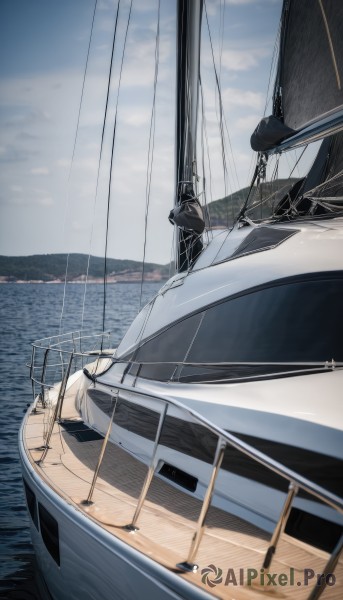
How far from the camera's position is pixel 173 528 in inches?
137

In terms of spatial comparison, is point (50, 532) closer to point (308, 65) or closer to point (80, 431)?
point (80, 431)

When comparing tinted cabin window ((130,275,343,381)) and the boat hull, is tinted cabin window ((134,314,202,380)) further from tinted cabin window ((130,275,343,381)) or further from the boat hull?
the boat hull

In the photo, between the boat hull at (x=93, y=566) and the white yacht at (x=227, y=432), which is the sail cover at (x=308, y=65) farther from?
the boat hull at (x=93, y=566)

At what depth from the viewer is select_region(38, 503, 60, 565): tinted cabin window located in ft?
13.7

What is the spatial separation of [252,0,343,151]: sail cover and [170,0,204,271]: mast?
4.49 ft

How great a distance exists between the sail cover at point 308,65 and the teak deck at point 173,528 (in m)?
3.38

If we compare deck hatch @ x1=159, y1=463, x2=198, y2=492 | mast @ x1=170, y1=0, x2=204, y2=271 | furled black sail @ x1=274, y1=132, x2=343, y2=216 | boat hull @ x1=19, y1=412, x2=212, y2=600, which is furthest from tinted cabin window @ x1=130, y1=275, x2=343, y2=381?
mast @ x1=170, y1=0, x2=204, y2=271

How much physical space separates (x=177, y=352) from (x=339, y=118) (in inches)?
94.5

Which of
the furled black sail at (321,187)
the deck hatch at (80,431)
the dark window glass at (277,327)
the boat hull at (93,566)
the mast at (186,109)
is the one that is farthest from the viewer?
the mast at (186,109)

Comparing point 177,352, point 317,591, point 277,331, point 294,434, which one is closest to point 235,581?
point 317,591

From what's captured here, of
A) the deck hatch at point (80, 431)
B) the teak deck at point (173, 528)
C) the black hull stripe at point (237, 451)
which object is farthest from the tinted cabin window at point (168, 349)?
the deck hatch at point (80, 431)

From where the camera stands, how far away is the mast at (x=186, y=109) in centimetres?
748

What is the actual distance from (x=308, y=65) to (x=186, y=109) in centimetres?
223

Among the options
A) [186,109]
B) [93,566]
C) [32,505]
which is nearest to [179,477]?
[93,566]
